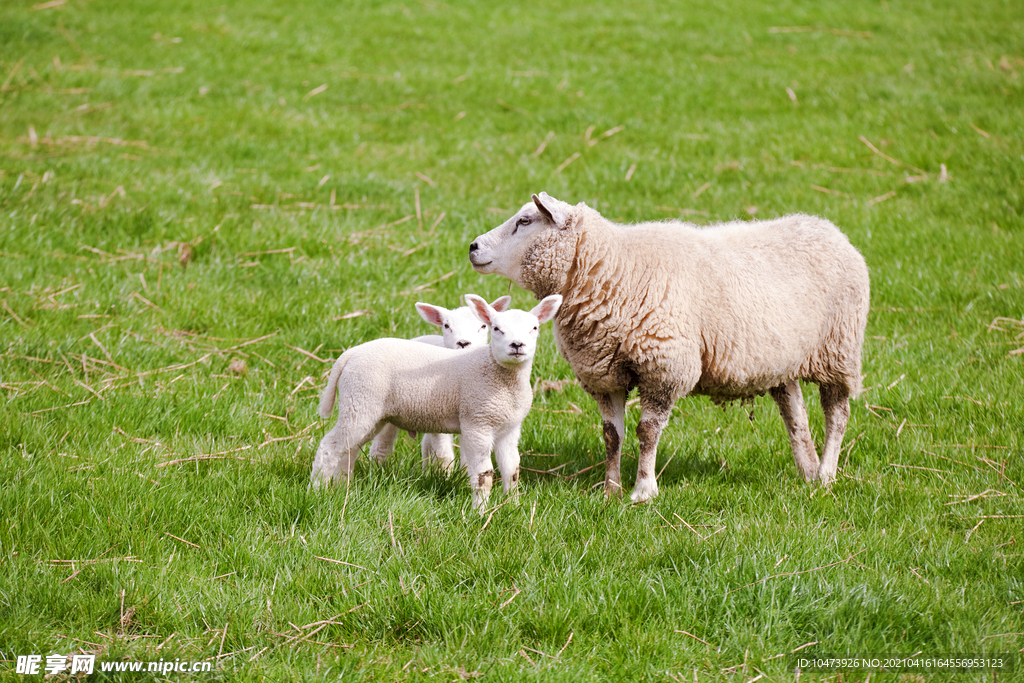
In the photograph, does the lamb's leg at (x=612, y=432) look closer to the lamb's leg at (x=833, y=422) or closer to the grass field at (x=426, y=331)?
the grass field at (x=426, y=331)

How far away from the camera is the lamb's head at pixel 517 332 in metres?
3.75

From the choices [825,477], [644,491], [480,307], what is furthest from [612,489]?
[825,477]

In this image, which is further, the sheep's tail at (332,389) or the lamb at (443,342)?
the lamb at (443,342)

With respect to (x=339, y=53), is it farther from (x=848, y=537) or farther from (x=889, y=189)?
(x=848, y=537)

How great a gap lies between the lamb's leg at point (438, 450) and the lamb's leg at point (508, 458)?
0.47 metres

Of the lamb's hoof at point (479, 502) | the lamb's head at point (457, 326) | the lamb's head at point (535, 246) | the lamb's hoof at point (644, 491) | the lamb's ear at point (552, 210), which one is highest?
the lamb's ear at point (552, 210)

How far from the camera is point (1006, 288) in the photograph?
22.8 ft

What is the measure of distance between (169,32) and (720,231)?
10.7 metres

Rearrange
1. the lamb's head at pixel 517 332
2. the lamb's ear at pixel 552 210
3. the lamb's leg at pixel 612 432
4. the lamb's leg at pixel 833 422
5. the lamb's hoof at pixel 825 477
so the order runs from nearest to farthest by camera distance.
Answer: the lamb's head at pixel 517 332 → the lamb's ear at pixel 552 210 → the lamb's leg at pixel 612 432 → the lamb's hoof at pixel 825 477 → the lamb's leg at pixel 833 422

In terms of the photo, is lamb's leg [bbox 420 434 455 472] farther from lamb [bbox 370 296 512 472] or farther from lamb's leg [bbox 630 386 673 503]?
lamb's leg [bbox 630 386 673 503]


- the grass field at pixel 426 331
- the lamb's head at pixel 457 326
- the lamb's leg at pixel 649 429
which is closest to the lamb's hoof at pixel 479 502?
the grass field at pixel 426 331

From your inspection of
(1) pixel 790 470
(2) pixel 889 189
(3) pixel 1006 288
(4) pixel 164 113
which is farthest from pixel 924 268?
(4) pixel 164 113

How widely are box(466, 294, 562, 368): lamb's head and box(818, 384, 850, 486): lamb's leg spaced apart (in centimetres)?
174

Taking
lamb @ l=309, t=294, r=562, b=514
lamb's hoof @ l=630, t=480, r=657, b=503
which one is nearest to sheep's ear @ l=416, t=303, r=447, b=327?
lamb @ l=309, t=294, r=562, b=514
